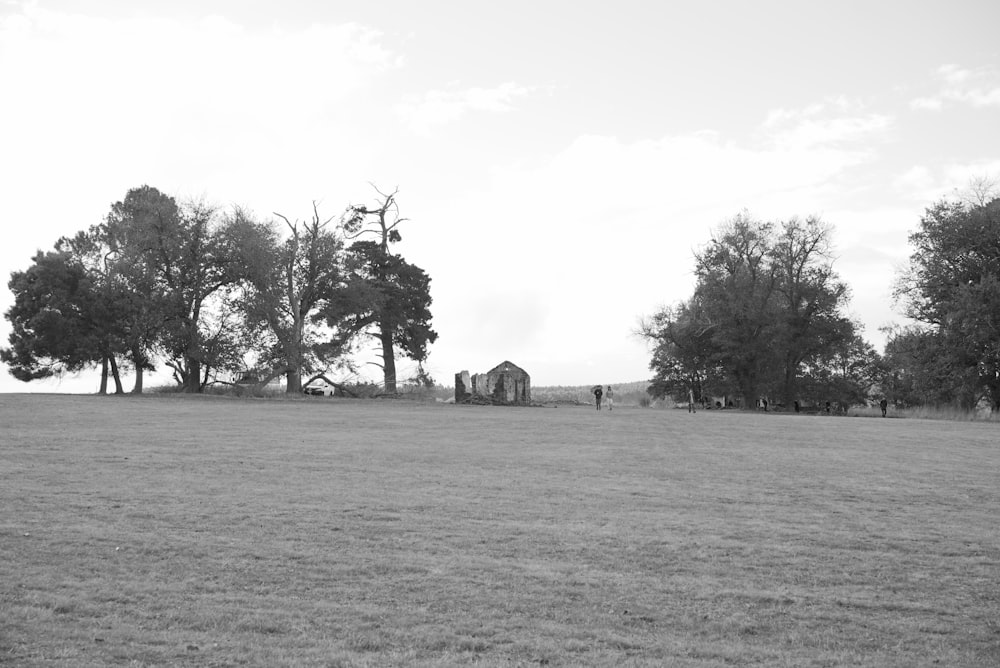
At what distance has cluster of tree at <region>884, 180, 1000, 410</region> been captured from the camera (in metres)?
50.6

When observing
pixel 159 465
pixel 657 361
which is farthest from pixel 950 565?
pixel 657 361

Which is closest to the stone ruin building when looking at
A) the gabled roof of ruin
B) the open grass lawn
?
the gabled roof of ruin

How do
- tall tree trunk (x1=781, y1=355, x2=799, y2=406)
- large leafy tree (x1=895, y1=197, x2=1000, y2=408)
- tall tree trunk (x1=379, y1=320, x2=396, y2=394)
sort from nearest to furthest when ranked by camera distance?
1. large leafy tree (x1=895, y1=197, x2=1000, y2=408)
2. tall tree trunk (x1=379, y1=320, x2=396, y2=394)
3. tall tree trunk (x1=781, y1=355, x2=799, y2=406)

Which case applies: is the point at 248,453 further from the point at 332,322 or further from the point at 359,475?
the point at 332,322

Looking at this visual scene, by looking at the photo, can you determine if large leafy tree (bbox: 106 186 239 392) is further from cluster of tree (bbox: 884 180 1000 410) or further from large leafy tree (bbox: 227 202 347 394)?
cluster of tree (bbox: 884 180 1000 410)

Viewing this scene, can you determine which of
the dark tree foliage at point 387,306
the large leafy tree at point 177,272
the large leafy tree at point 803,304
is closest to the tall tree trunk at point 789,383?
the large leafy tree at point 803,304

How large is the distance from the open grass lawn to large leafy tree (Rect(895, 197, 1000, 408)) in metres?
32.4

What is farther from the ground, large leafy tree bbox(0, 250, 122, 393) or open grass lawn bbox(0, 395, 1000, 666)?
large leafy tree bbox(0, 250, 122, 393)

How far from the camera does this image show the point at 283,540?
38.2 ft

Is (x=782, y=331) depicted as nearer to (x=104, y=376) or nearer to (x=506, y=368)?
(x=506, y=368)

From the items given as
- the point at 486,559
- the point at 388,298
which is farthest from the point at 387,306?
the point at 486,559

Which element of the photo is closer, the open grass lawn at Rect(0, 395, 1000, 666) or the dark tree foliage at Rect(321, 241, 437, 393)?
the open grass lawn at Rect(0, 395, 1000, 666)

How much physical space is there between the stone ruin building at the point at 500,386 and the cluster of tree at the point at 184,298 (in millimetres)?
8204

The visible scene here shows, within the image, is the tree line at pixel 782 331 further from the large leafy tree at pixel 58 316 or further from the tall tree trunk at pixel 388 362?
the large leafy tree at pixel 58 316
